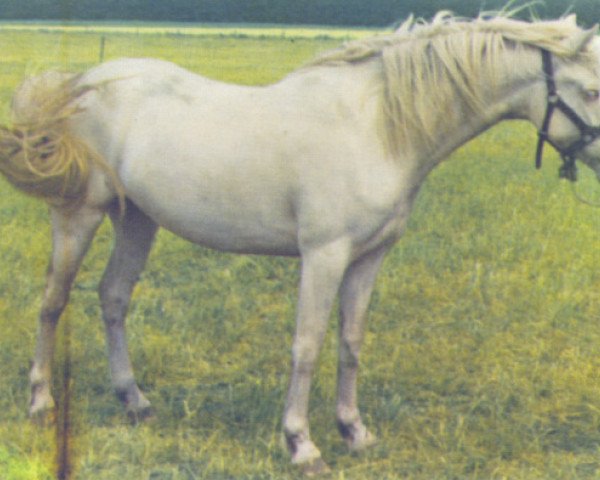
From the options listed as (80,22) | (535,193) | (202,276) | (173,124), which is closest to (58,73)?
(80,22)

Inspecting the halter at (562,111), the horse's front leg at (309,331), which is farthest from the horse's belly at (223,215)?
the halter at (562,111)

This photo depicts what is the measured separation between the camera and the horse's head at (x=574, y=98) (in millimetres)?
4234

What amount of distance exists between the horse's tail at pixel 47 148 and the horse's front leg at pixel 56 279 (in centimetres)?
12

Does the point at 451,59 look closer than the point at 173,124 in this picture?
Yes

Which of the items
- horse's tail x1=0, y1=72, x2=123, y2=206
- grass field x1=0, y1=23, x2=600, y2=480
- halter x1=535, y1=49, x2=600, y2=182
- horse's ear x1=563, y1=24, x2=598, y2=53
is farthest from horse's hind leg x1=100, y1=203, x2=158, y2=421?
horse's ear x1=563, y1=24, x2=598, y2=53

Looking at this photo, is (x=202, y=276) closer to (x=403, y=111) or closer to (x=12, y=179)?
(x=12, y=179)

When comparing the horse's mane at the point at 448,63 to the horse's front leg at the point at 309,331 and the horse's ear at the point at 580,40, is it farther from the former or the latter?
the horse's front leg at the point at 309,331

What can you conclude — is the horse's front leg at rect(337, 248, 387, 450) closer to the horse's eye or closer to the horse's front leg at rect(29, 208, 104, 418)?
the horse's eye

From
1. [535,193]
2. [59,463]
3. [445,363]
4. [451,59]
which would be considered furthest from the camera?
[535,193]

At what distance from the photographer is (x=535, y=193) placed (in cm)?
729

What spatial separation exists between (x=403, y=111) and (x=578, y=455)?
1798 millimetres

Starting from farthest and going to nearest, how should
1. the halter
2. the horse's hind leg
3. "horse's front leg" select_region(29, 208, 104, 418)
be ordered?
the horse's hind leg
"horse's front leg" select_region(29, 208, 104, 418)
the halter

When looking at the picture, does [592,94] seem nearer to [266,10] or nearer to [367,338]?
[266,10]

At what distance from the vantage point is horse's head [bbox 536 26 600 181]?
4234 mm
